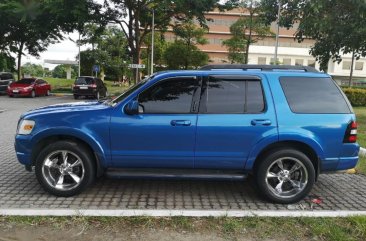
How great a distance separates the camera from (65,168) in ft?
18.2

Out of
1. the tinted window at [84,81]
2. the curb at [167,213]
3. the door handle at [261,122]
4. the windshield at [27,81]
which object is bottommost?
the curb at [167,213]

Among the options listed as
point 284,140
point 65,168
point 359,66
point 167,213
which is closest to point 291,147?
point 284,140

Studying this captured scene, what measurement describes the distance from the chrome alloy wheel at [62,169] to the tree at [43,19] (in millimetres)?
16313

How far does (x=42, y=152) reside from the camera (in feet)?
18.0

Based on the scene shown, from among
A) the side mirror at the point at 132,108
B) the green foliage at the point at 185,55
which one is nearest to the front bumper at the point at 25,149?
the side mirror at the point at 132,108

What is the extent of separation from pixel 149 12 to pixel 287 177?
2765 cm

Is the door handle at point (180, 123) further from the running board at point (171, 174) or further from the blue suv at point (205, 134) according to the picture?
the running board at point (171, 174)

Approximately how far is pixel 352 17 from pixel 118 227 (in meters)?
11.2

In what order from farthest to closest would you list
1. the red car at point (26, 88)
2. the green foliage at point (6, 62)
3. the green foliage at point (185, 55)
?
the green foliage at point (185, 55)
the green foliage at point (6, 62)
the red car at point (26, 88)

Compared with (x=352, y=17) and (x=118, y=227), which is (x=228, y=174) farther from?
(x=352, y=17)

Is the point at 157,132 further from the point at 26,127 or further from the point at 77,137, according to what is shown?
the point at 26,127

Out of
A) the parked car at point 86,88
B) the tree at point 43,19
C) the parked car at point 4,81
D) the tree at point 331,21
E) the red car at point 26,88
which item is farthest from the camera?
the parked car at point 4,81

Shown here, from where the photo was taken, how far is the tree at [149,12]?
85.1 feet

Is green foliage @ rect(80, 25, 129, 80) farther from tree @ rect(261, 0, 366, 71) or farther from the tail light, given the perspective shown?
the tail light
